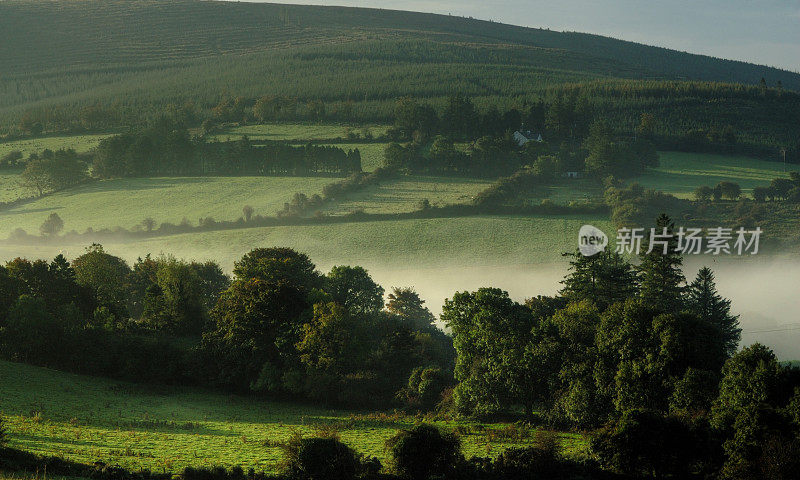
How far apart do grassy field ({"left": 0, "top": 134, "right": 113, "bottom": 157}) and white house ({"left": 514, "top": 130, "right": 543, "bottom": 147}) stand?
92.3 metres

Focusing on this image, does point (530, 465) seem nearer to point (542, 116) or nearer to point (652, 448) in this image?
point (652, 448)

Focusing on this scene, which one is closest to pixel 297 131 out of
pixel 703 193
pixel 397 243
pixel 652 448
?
pixel 397 243

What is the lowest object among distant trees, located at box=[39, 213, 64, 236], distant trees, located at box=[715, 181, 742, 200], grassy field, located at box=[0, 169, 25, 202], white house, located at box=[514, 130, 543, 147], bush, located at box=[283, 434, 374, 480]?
bush, located at box=[283, 434, 374, 480]

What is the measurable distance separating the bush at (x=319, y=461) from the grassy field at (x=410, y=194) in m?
87.2

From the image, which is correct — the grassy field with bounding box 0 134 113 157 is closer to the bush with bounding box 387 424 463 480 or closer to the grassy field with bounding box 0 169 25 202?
the grassy field with bounding box 0 169 25 202

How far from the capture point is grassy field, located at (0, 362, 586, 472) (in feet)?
118

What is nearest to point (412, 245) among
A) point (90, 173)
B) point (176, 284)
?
point (176, 284)

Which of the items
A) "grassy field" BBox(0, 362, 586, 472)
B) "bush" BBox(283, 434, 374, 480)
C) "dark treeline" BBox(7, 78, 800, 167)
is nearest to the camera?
"bush" BBox(283, 434, 374, 480)

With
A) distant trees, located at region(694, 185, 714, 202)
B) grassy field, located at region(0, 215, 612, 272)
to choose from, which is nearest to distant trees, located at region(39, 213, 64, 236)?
grassy field, located at region(0, 215, 612, 272)

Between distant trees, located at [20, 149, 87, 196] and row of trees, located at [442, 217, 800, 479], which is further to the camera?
distant trees, located at [20, 149, 87, 196]

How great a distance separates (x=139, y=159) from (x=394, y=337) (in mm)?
100624

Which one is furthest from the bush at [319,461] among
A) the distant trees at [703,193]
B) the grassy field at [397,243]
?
the distant trees at [703,193]

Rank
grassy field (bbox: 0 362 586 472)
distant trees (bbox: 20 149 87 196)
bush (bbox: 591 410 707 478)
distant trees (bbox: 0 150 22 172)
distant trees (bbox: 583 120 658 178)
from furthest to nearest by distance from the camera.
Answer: distant trees (bbox: 0 150 22 172)
distant trees (bbox: 583 120 658 178)
distant trees (bbox: 20 149 87 196)
grassy field (bbox: 0 362 586 472)
bush (bbox: 591 410 707 478)

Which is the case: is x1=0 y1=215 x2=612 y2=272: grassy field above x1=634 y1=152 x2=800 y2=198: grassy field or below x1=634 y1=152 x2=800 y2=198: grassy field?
below
